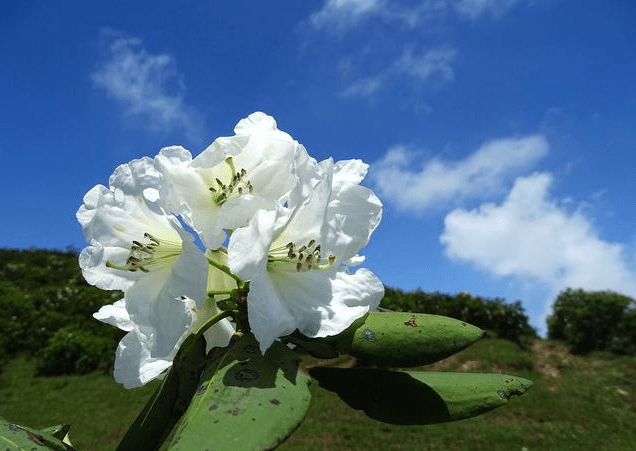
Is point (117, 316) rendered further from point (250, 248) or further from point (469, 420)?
point (469, 420)

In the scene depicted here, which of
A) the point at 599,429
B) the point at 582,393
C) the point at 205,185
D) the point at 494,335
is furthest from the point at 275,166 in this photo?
the point at 494,335

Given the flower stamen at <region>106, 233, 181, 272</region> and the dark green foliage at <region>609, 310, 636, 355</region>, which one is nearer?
the flower stamen at <region>106, 233, 181, 272</region>

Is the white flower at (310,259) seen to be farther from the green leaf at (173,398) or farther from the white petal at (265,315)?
the green leaf at (173,398)

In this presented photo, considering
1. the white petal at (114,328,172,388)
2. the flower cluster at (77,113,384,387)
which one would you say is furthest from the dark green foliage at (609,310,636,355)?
the white petal at (114,328,172,388)

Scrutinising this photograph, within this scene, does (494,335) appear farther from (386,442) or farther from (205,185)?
(205,185)

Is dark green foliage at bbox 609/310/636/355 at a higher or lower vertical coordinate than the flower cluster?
higher

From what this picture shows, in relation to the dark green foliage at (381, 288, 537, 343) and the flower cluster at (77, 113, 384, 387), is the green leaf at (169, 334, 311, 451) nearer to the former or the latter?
the flower cluster at (77, 113, 384, 387)

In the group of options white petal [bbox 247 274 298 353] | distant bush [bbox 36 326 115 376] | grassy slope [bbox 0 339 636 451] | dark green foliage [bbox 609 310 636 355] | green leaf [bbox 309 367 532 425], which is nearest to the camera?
white petal [bbox 247 274 298 353]
